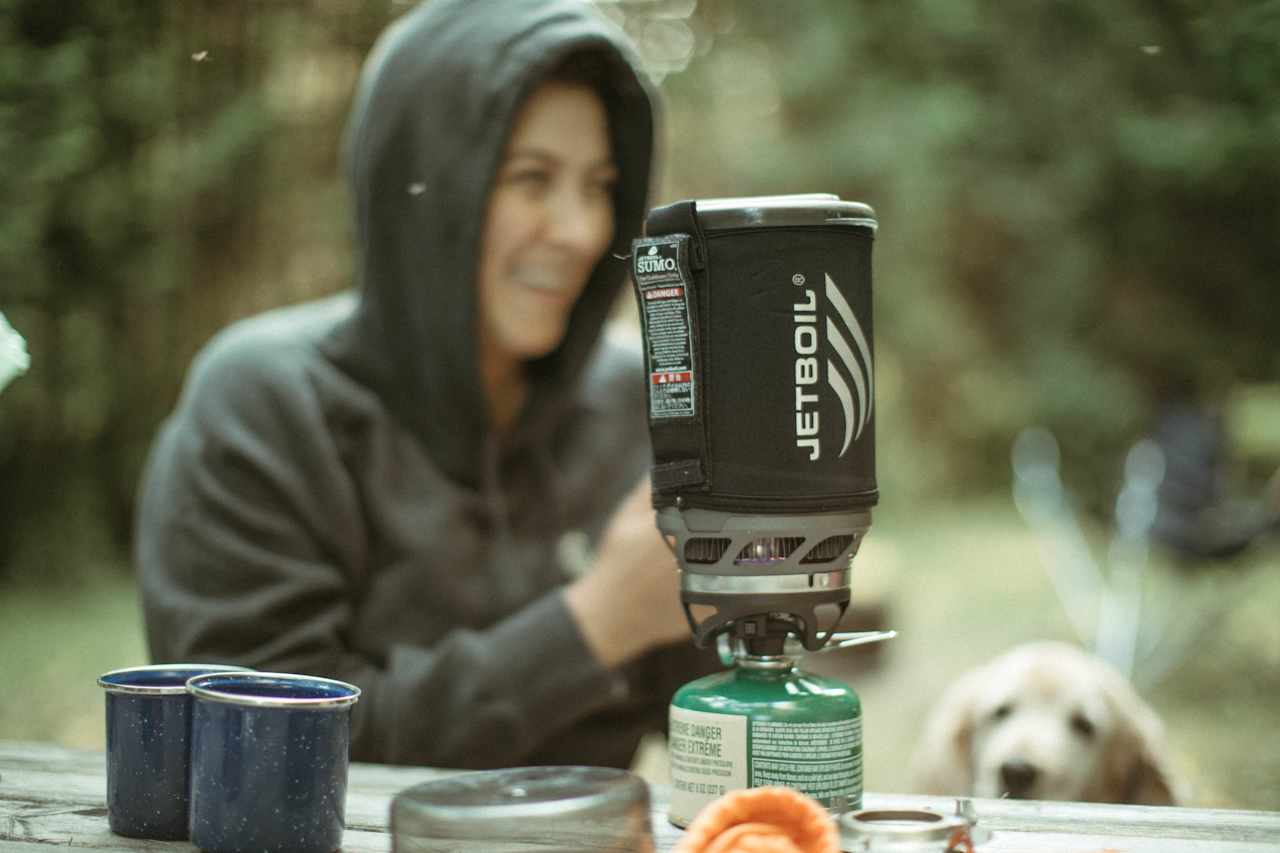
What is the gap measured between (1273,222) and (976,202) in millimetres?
2174

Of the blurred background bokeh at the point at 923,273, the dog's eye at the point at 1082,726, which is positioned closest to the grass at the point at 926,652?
the blurred background bokeh at the point at 923,273

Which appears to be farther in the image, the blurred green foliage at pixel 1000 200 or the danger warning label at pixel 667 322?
the blurred green foliage at pixel 1000 200

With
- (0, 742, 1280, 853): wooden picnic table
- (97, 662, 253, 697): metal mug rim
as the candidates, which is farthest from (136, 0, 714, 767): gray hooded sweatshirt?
(97, 662, 253, 697): metal mug rim

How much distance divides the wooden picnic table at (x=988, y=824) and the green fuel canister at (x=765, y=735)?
0.15ft

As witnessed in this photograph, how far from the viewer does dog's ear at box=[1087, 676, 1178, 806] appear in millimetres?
1148

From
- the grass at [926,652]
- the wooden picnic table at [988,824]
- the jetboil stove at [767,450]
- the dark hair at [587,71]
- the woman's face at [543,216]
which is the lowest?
the grass at [926,652]

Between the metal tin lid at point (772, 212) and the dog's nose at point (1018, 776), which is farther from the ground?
the metal tin lid at point (772, 212)

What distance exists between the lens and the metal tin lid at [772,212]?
0.61 m

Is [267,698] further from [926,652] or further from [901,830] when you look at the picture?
[926,652]

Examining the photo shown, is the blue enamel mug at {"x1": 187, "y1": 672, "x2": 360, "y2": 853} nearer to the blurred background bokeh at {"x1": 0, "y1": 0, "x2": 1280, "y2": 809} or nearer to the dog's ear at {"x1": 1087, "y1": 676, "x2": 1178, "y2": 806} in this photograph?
the blurred background bokeh at {"x1": 0, "y1": 0, "x2": 1280, "y2": 809}

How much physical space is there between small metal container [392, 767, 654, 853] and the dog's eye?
0.88m

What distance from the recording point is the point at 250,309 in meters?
2.34

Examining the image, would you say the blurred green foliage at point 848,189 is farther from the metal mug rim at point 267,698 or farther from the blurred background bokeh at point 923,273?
Answer: the metal mug rim at point 267,698

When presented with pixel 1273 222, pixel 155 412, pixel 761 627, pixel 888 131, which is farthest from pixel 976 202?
pixel 761 627
